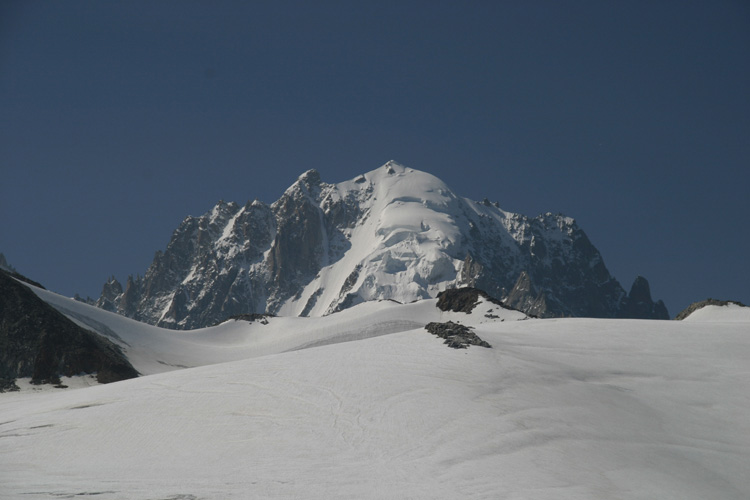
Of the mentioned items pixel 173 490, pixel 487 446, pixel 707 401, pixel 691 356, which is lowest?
pixel 173 490

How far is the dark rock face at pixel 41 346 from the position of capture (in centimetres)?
7106

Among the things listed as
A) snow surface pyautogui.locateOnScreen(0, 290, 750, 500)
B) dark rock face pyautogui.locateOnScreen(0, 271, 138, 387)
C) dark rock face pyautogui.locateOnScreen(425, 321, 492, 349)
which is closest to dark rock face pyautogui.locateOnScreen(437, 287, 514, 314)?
dark rock face pyautogui.locateOnScreen(0, 271, 138, 387)

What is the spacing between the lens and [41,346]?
73875mm

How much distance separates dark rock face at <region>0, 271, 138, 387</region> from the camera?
71.1m

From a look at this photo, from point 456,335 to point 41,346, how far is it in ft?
157

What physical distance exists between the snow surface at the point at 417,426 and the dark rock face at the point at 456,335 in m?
0.81

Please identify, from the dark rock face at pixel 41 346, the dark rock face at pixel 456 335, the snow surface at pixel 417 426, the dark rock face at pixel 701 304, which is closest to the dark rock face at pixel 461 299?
the dark rock face at pixel 701 304

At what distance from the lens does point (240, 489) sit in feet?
82.7

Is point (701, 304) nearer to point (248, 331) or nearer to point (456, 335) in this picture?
point (456, 335)

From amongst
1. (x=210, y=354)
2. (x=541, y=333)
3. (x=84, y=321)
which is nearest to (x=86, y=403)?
(x=541, y=333)

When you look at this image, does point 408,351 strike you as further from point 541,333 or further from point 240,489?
point 240,489

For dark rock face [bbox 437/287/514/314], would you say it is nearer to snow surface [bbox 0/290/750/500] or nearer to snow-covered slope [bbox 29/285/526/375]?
snow-covered slope [bbox 29/285/526/375]

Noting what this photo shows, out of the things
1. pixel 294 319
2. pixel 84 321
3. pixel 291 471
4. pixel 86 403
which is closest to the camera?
pixel 291 471

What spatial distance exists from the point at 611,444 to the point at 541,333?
22.6 meters
